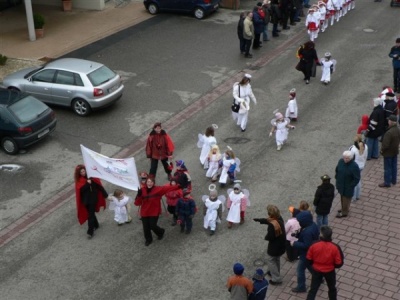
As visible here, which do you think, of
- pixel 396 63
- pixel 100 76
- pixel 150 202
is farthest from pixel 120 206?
pixel 396 63

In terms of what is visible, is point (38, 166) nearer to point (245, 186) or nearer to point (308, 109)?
point (245, 186)

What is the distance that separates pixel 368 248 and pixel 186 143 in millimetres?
6549

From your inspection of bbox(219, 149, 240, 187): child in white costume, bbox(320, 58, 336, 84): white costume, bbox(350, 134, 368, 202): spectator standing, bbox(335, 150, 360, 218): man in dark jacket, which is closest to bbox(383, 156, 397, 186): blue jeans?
bbox(350, 134, 368, 202): spectator standing

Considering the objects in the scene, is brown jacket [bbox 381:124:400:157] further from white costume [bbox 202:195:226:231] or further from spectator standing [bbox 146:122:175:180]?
spectator standing [bbox 146:122:175:180]

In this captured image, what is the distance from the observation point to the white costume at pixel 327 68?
71.9ft

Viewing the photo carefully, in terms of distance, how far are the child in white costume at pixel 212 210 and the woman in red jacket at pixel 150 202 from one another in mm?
813

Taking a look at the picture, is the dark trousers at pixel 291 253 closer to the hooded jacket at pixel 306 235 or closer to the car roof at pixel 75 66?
the hooded jacket at pixel 306 235

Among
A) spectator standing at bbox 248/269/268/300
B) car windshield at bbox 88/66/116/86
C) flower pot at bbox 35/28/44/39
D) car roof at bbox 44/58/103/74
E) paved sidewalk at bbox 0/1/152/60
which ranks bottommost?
paved sidewalk at bbox 0/1/152/60

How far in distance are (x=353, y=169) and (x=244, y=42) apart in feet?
39.1

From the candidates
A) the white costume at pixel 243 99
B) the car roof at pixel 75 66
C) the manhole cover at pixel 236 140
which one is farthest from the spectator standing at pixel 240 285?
the car roof at pixel 75 66

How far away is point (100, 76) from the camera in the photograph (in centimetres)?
2072

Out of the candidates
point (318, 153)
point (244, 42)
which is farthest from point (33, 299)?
point (244, 42)

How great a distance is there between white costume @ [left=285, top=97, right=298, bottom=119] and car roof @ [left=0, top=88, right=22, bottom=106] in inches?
293

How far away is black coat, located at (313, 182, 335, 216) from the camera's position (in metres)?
13.6
